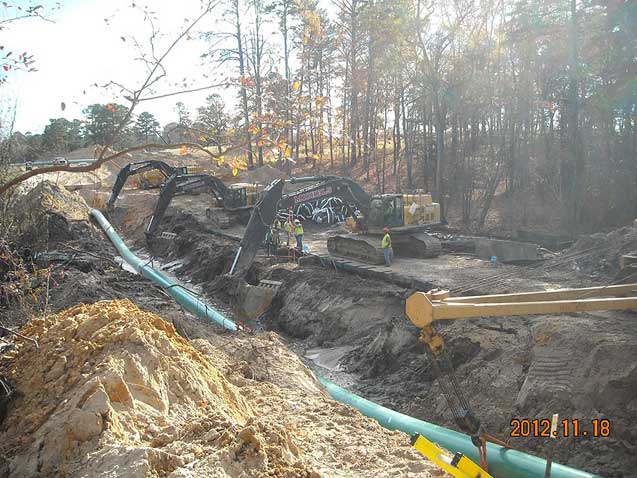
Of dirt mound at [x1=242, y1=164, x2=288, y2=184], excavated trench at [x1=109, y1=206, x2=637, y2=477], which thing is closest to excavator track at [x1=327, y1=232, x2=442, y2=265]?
excavated trench at [x1=109, y1=206, x2=637, y2=477]

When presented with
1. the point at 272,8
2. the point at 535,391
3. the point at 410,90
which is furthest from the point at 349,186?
the point at 272,8

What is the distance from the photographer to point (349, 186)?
17828mm

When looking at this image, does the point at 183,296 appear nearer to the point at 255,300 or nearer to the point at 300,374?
the point at 255,300

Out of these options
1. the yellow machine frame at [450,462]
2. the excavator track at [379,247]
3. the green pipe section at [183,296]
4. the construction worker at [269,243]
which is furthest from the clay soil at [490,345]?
the yellow machine frame at [450,462]

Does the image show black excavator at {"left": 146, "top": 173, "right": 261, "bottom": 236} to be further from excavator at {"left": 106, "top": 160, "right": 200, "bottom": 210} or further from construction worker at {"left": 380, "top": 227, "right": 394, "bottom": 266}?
construction worker at {"left": 380, "top": 227, "right": 394, "bottom": 266}

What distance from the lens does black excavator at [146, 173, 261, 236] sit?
24.8 meters

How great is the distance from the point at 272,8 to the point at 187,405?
33.5 m

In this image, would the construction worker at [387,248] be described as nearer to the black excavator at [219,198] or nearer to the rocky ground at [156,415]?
the rocky ground at [156,415]

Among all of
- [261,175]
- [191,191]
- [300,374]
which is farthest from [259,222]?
[261,175]

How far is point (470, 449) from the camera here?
6.75m

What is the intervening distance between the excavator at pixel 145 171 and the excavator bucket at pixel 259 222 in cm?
872

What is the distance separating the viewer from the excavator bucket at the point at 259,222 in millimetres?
15945

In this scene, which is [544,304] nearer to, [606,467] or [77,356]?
[606,467]

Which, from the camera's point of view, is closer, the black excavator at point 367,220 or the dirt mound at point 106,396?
the dirt mound at point 106,396
